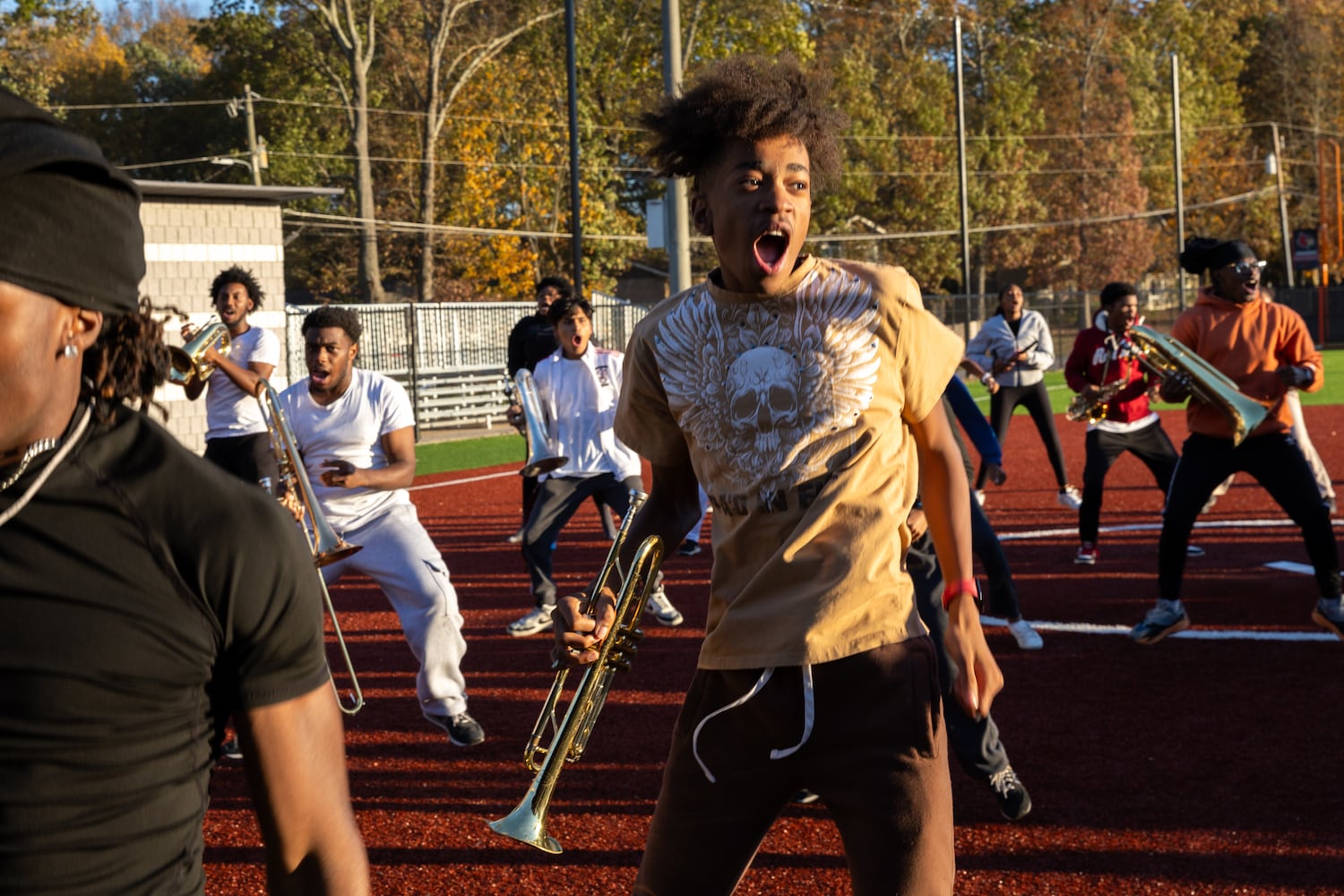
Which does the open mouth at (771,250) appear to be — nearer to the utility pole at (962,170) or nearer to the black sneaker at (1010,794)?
the black sneaker at (1010,794)

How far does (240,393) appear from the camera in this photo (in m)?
9.45

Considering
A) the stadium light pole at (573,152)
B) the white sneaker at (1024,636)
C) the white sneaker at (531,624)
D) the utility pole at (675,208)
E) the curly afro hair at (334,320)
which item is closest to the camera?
the curly afro hair at (334,320)

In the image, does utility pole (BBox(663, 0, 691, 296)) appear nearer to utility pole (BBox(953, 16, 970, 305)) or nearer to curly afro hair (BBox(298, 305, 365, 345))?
curly afro hair (BBox(298, 305, 365, 345))

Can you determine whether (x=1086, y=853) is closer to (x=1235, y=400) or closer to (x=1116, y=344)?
(x=1235, y=400)

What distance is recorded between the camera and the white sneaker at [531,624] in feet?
29.8

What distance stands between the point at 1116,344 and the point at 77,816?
9.46 m

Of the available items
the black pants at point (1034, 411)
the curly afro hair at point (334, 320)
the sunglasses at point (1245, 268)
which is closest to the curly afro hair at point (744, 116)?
the curly afro hair at point (334, 320)

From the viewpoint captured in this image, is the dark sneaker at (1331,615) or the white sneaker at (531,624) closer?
the dark sneaker at (1331,615)

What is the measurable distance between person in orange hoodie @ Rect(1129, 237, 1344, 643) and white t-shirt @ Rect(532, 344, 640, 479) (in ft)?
10.8

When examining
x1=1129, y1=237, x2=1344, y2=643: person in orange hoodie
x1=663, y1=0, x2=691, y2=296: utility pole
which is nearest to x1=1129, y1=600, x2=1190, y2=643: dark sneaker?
x1=1129, y1=237, x2=1344, y2=643: person in orange hoodie

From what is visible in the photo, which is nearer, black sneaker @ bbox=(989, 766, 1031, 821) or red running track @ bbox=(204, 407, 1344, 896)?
red running track @ bbox=(204, 407, 1344, 896)

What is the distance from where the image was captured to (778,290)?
10.5 ft

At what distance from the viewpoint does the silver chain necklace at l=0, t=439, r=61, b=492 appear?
168 centimetres

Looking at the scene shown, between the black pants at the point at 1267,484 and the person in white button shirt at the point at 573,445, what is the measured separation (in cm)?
299
